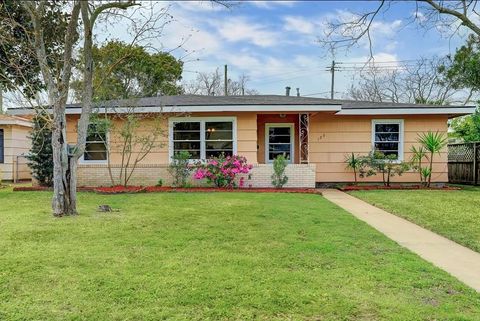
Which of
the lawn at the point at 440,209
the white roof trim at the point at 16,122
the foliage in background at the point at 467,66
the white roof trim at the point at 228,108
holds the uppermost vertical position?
the foliage in background at the point at 467,66

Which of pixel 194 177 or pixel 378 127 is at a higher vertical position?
pixel 378 127

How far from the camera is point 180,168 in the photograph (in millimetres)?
13195

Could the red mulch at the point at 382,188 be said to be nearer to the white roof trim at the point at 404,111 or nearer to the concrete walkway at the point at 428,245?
the white roof trim at the point at 404,111

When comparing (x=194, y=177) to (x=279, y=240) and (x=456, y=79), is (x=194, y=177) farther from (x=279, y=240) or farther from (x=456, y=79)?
(x=456, y=79)

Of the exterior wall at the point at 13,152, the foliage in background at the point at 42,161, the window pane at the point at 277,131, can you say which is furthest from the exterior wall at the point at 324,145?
the exterior wall at the point at 13,152

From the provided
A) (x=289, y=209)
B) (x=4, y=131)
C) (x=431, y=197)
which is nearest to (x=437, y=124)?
(x=431, y=197)

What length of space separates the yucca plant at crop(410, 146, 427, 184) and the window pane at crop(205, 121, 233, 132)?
6.50 meters

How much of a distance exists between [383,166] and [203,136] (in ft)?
20.5

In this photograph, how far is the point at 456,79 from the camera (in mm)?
26422

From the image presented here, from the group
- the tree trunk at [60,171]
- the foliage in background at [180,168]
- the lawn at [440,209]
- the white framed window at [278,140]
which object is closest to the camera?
the lawn at [440,209]

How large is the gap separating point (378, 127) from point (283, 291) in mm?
12081

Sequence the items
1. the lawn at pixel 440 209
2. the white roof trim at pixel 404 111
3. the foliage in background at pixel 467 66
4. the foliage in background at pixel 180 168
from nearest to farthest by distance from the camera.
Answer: the lawn at pixel 440 209
the foliage in background at pixel 180 168
the white roof trim at pixel 404 111
the foliage in background at pixel 467 66

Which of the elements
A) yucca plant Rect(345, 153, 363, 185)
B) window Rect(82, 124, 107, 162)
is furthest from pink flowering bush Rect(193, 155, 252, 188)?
yucca plant Rect(345, 153, 363, 185)

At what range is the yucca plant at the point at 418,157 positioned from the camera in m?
14.1
